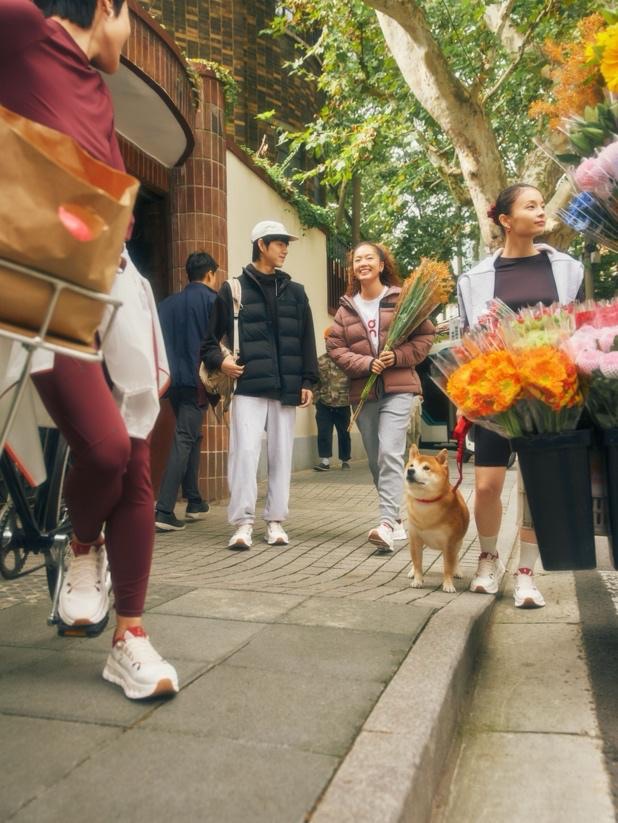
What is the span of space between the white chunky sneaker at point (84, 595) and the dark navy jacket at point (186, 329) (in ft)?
14.2

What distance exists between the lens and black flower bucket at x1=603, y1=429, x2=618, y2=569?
3.20m

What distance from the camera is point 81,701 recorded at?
8.75 ft

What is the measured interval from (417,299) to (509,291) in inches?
57.9

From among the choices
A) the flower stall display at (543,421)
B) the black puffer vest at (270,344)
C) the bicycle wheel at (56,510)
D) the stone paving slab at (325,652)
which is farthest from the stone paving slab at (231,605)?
the black puffer vest at (270,344)

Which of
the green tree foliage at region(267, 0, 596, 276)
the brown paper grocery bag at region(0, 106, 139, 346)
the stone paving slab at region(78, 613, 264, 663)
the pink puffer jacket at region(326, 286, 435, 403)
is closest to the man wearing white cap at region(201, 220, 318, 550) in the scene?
the pink puffer jacket at region(326, 286, 435, 403)

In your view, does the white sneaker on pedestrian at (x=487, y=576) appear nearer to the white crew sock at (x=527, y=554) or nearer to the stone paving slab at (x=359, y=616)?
the white crew sock at (x=527, y=554)

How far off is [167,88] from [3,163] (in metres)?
6.66

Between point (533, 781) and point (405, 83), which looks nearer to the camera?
point (533, 781)

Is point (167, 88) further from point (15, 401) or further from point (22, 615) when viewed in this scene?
point (15, 401)

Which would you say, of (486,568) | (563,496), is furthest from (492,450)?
(563,496)

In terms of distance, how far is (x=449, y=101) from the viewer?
468 inches

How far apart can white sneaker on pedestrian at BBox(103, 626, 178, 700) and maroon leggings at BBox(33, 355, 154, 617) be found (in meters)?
0.08

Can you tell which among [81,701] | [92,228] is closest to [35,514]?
[81,701]

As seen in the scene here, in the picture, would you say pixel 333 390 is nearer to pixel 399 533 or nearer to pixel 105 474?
pixel 399 533
